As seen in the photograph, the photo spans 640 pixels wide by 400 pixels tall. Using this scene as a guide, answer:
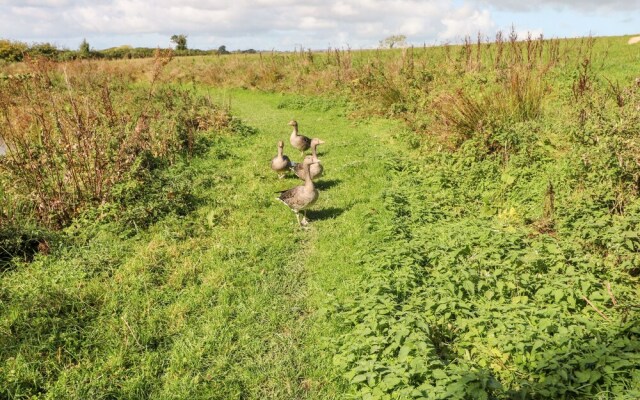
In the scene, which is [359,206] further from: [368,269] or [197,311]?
[197,311]

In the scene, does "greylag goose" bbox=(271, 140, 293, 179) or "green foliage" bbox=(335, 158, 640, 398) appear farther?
"greylag goose" bbox=(271, 140, 293, 179)

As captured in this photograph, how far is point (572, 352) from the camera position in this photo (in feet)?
12.2

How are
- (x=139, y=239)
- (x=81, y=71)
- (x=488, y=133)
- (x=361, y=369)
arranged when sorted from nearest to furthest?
(x=361, y=369), (x=139, y=239), (x=488, y=133), (x=81, y=71)

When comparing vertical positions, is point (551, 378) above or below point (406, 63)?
below

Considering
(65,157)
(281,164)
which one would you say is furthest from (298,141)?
(65,157)

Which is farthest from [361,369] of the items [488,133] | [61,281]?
[488,133]

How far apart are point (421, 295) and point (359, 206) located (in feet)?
11.3

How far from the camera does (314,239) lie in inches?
288

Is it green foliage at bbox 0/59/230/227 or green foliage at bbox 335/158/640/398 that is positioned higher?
green foliage at bbox 0/59/230/227

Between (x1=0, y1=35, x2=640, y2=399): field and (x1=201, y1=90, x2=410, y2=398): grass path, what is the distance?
0.04 m

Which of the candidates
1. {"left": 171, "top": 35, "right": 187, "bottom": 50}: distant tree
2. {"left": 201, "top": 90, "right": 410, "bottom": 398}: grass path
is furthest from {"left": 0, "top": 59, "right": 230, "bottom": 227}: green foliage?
{"left": 171, "top": 35, "right": 187, "bottom": 50}: distant tree

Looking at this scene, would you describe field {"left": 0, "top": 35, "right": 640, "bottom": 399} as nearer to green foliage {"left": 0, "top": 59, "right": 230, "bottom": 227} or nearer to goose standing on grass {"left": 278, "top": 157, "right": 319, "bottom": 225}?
green foliage {"left": 0, "top": 59, "right": 230, "bottom": 227}

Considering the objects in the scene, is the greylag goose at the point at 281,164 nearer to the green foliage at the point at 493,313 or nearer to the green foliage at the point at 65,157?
the green foliage at the point at 65,157

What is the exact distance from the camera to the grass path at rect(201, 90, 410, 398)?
456 cm
